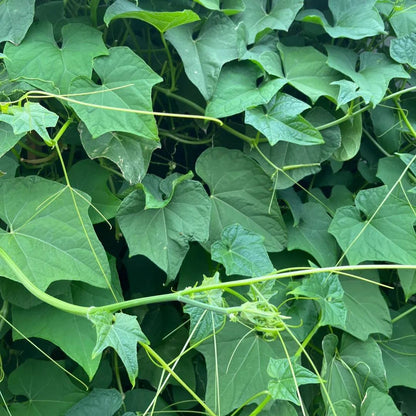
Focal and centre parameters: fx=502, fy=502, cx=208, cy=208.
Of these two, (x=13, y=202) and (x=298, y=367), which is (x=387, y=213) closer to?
(x=298, y=367)

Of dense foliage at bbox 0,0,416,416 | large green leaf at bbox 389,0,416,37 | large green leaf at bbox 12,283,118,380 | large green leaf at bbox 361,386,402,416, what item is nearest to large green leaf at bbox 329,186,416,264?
dense foliage at bbox 0,0,416,416

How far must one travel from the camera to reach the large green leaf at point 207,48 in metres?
0.82

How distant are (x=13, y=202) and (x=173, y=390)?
42cm

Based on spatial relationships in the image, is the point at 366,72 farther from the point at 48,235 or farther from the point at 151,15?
the point at 48,235

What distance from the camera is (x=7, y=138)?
28.3 inches

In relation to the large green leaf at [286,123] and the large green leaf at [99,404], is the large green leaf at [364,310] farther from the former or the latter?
the large green leaf at [99,404]

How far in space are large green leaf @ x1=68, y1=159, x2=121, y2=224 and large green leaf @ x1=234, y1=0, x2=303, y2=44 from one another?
352 mm

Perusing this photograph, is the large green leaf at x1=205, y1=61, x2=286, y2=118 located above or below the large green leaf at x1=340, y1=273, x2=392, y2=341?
above

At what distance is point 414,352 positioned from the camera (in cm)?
93

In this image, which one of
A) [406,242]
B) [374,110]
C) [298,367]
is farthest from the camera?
[374,110]

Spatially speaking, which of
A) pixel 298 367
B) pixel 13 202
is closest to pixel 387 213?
pixel 298 367

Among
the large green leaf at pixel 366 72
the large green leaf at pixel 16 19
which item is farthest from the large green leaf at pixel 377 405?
the large green leaf at pixel 16 19

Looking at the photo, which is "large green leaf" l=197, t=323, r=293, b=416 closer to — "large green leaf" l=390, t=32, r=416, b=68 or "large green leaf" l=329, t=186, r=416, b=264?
"large green leaf" l=329, t=186, r=416, b=264

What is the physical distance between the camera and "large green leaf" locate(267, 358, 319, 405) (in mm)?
671
